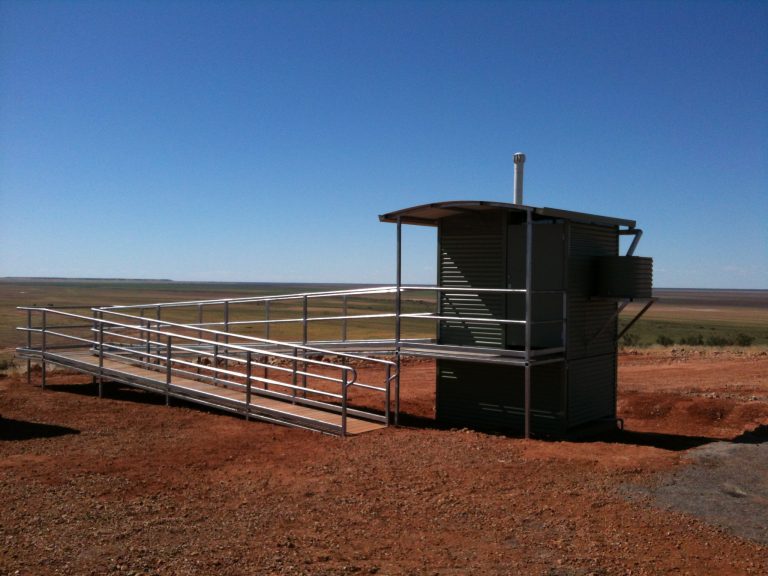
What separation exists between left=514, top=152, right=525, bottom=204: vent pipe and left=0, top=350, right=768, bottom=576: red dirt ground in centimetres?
378

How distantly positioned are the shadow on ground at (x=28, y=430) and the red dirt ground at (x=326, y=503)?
0.04 meters

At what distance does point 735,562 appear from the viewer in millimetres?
5281

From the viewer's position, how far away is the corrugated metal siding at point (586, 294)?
425 inches

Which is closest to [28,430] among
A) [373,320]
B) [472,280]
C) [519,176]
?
[472,280]

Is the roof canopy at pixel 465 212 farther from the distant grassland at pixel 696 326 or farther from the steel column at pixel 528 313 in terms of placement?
the distant grassland at pixel 696 326

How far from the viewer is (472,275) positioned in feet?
36.9

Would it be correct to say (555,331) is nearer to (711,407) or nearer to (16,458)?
(711,407)

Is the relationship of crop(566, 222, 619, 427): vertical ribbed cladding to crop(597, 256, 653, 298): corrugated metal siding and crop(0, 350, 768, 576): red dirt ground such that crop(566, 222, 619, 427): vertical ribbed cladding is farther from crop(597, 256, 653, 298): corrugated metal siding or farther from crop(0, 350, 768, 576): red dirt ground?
crop(0, 350, 768, 576): red dirt ground

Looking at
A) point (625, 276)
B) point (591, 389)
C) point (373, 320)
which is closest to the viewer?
point (625, 276)

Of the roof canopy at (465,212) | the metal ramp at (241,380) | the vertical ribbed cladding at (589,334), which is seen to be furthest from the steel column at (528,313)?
the metal ramp at (241,380)

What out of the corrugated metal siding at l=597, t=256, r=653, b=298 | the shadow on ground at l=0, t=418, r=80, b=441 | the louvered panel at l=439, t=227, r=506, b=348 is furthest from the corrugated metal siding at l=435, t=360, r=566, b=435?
the shadow on ground at l=0, t=418, r=80, b=441

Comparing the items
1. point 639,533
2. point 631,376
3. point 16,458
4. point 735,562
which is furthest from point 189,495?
point 631,376

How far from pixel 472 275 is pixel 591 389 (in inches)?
103

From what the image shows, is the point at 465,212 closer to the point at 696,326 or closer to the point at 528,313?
the point at 528,313
